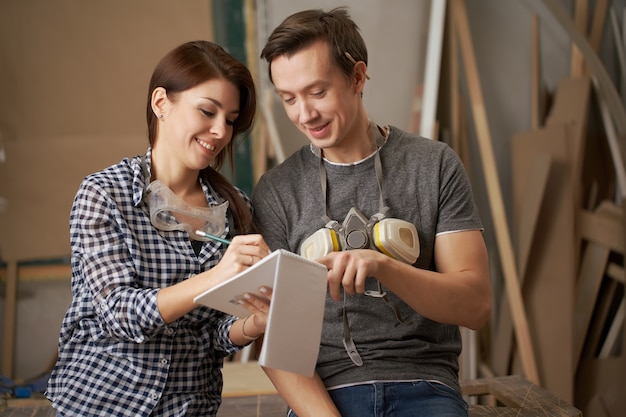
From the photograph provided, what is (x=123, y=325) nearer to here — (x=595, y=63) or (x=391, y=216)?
(x=391, y=216)

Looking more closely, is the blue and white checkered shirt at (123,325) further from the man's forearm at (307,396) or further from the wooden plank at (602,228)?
the wooden plank at (602,228)

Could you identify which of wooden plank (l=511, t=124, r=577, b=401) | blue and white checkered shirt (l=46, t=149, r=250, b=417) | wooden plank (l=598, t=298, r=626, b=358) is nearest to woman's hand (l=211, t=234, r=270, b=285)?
blue and white checkered shirt (l=46, t=149, r=250, b=417)

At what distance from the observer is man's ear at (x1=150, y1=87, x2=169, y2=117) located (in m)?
1.99

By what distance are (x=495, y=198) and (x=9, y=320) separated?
8.38 ft

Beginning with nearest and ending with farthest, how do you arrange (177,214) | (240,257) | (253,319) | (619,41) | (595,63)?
→ (240,257) < (253,319) < (177,214) < (595,63) < (619,41)

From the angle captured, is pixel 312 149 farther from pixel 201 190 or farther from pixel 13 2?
pixel 13 2

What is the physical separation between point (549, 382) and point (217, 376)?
217 centimetres

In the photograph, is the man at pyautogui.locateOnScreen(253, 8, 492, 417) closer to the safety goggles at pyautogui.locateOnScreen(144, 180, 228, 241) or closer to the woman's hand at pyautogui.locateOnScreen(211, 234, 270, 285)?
the safety goggles at pyautogui.locateOnScreen(144, 180, 228, 241)

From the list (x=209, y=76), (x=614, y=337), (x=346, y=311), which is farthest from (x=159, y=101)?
(x=614, y=337)

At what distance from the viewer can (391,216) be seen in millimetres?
1978

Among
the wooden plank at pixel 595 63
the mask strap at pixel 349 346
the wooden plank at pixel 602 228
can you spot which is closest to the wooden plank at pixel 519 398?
the mask strap at pixel 349 346

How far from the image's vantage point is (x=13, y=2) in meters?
3.80

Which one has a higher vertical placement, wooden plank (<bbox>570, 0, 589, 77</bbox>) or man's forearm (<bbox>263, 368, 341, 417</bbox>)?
wooden plank (<bbox>570, 0, 589, 77</bbox>)

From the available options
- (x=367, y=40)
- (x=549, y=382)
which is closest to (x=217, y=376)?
(x=549, y=382)
